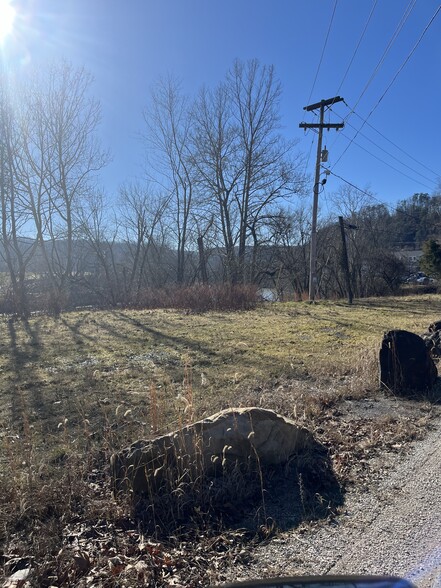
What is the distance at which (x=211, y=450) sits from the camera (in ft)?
10.4

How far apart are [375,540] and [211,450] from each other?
1256 millimetres

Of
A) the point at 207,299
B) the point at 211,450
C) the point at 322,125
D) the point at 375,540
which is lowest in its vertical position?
the point at 375,540

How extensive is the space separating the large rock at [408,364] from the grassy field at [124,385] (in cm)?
37

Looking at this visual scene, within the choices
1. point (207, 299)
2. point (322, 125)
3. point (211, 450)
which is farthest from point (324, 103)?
point (211, 450)

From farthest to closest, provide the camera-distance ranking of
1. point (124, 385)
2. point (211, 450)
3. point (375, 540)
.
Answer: point (124, 385) < point (211, 450) < point (375, 540)

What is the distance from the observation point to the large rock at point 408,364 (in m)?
5.29

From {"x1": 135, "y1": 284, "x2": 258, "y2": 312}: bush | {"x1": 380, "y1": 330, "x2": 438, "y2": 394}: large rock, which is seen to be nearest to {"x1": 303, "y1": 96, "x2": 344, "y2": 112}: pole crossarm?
{"x1": 135, "y1": 284, "x2": 258, "y2": 312}: bush

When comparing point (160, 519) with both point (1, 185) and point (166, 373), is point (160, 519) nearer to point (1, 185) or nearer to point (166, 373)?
point (166, 373)

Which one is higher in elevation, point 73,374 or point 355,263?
point 355,263

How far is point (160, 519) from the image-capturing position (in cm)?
269

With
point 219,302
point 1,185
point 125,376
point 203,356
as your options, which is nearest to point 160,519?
point 125,376

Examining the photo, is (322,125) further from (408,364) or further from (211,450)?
(211,450)

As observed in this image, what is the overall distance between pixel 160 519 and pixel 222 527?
1.36 feet

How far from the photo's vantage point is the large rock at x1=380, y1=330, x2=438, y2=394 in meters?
5.29
